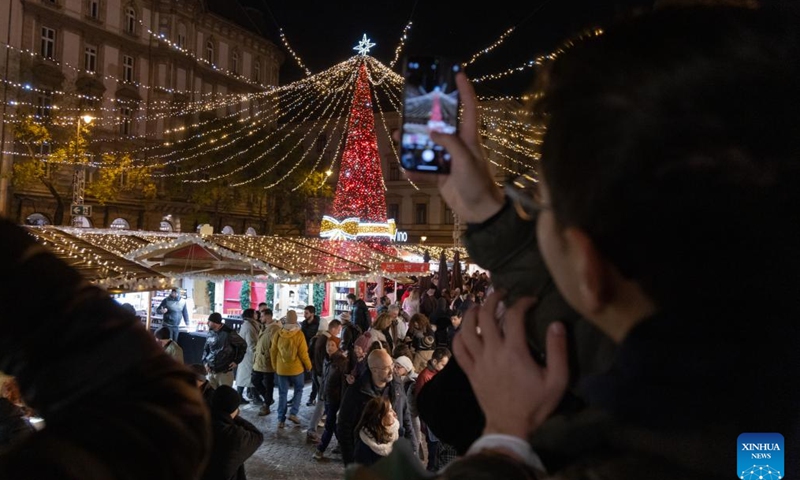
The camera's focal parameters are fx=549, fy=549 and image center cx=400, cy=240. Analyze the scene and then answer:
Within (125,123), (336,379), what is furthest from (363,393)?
(125,123)

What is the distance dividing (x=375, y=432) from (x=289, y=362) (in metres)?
4.37

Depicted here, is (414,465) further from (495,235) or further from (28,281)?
(28,281)

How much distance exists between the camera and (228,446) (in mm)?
4082

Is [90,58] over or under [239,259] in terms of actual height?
over

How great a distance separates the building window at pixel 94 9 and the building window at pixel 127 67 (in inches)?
101

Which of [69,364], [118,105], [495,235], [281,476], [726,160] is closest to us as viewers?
[726,160]

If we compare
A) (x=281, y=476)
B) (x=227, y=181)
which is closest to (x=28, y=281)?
(x=281, y=476)

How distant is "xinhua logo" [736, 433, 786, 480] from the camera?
745mm

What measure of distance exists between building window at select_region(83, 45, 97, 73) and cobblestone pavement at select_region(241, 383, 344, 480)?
97.8 ft

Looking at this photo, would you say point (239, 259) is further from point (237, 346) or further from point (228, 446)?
point (228, 446)

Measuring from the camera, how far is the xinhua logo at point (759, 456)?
75cm

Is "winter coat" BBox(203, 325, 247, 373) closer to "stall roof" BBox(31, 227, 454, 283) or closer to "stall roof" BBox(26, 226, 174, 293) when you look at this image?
"stall roof" BBox(26, 226, 174, 293)

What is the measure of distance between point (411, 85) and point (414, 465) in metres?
0.79

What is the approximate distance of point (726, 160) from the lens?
0.63 metres
